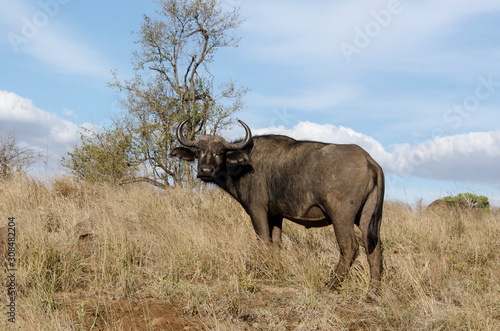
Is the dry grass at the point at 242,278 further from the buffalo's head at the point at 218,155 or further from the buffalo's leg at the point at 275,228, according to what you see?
the buffalo's head at the point at 218,155

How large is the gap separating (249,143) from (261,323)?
3.58 metres

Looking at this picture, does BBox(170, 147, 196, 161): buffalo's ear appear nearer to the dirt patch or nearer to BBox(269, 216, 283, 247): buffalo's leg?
BBox(269, 216, 283, 247): buffalo's leg

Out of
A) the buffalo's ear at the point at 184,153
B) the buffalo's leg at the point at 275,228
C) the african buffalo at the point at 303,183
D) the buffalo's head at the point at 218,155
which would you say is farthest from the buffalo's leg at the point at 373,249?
the buffalo's ear at the point at 184,153

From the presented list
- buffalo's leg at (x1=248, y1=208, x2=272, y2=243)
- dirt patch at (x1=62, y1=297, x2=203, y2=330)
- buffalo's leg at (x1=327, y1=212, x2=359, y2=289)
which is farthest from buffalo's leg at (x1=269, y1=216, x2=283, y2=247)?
dirt patch at (x1=62, y1=297, x2=203, y2=330)

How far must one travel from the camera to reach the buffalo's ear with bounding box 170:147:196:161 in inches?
308

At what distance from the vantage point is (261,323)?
4438 mm

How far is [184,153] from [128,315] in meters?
3.78

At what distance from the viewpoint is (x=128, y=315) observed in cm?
455

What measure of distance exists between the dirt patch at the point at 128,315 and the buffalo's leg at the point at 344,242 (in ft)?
6.81

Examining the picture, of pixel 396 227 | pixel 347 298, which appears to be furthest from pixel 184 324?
pixel 396 227

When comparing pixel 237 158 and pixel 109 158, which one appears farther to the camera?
pixel 109 158

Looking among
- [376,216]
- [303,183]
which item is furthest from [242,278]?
[376,216]

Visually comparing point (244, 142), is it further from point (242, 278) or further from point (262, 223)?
point (242, 278)

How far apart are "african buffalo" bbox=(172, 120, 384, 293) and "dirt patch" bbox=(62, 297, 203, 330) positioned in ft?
6.89
